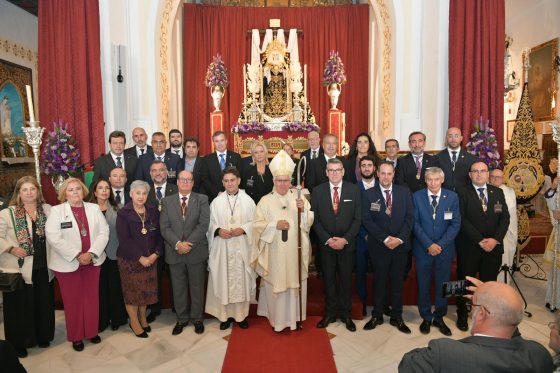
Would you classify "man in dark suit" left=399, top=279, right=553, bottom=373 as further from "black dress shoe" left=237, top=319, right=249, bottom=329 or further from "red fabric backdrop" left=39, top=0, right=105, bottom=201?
"red fabric backdrop" left=39, top=0, right=105, bottom=201

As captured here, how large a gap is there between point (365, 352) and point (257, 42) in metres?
8.94

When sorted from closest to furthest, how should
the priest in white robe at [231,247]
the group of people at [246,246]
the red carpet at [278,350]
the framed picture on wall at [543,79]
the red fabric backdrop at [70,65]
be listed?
1. the red carpet at [278,350]
2. the group of people at [246,246]
3. the priest in white robe at [231,247]
4. the red fabric backdrop at [70,65]
5. the framed picture on wall at [543,79]

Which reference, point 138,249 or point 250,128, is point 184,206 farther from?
point 250,128

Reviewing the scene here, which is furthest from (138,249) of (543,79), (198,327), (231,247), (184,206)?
(543,79)

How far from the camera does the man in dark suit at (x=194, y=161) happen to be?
226 inches

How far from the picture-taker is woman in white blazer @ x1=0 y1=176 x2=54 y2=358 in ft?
13.5

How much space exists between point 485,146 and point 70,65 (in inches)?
263

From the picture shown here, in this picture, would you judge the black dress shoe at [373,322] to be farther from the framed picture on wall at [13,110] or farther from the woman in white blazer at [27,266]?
the framed picture on wall at [13,110]

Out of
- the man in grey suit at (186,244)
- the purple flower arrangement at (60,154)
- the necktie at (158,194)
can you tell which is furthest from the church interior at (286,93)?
the necktie at (158,194)

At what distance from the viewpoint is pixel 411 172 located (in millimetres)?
5621

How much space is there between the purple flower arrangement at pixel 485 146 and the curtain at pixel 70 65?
6.02m

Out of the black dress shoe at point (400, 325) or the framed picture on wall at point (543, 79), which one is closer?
the black dress shoe at point (400, 325)

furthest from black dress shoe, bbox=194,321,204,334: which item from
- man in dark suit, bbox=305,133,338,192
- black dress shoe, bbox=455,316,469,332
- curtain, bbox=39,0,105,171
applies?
curtain, bbox=39,0,105,171

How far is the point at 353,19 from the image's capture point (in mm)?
11500
